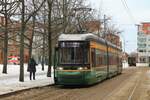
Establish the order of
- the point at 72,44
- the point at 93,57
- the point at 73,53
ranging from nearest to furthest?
the point at 73,53
the point at 72,44
the point at 93,57

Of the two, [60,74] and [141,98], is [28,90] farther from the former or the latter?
[141,98]

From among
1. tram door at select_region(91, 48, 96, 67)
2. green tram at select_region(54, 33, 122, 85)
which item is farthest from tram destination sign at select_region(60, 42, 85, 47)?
tram door at select_region(91, 48, 96, 67)

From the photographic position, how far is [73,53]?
25.7m

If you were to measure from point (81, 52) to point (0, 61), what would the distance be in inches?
3240

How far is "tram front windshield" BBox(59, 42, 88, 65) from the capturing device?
25.6 metres

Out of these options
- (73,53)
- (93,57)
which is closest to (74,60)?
(73,53)

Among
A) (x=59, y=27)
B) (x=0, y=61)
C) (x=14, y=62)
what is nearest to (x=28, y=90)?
(x=59, y=27)

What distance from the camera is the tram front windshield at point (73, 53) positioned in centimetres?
2564

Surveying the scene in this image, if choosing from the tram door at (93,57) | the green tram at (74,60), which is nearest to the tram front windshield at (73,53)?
the green tram at (74,60)

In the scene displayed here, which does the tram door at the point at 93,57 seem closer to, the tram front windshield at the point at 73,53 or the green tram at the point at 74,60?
the green tram at the point at 74,60

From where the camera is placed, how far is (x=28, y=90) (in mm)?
23094

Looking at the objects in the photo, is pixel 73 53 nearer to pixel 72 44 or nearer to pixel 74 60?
pixel 74 60

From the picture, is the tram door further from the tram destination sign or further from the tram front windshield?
the tram destination sign

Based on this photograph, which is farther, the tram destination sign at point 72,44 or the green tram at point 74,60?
the tram destination sign at point 72,44
